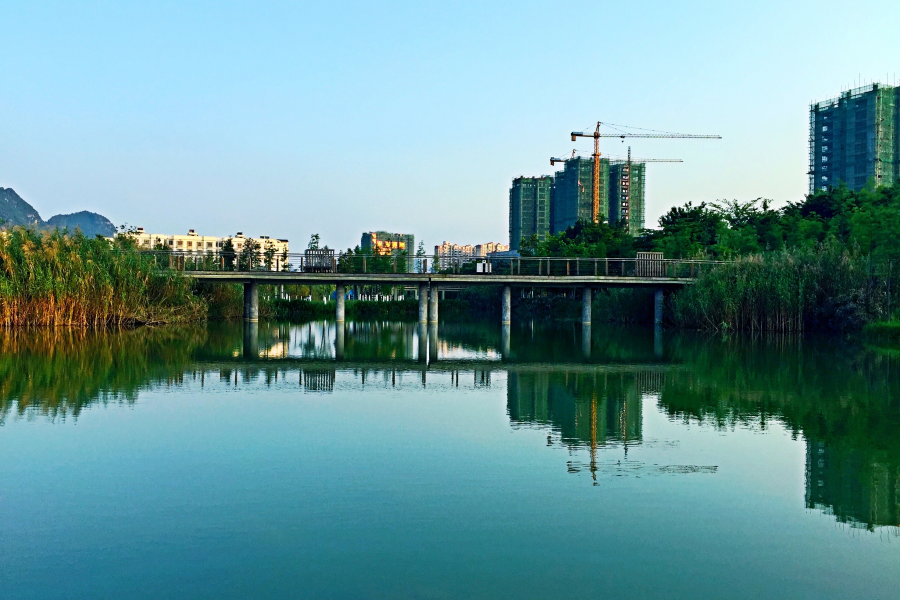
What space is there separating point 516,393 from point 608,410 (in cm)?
302

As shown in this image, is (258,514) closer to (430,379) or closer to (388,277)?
(430,379)

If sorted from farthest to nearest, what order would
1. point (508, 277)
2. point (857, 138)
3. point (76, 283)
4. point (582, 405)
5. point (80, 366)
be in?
point (857, 138), point (508, 277), point (76, 283), point (80, 366), point (582, 405)

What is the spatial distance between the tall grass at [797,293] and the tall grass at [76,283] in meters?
25.6

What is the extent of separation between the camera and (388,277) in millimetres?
43625

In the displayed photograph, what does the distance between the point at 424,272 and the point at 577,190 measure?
256 ft

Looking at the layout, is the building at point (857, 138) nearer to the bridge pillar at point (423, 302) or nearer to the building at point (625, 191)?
the building at point (625, 191)

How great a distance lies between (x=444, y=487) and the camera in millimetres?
8945

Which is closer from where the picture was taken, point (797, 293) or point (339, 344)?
point (339, 344)

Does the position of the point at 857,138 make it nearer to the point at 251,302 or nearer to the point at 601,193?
the point at 601,193

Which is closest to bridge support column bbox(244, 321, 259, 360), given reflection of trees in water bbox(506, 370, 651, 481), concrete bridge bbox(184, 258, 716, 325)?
concrete bridge bbox(184, 258, 716, 325)

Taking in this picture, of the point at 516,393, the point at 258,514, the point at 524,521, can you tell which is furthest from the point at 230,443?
the point at 516,393

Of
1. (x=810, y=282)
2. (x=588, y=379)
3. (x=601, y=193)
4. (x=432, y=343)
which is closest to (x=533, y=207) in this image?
(x=601, y=193)

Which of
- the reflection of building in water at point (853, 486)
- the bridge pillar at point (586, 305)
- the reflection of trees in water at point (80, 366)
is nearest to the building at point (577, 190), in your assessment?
the bridge pillar at point (586, 305)

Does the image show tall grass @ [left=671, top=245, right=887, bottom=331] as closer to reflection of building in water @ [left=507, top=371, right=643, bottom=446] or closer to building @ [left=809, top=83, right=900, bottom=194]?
reflection of building in water @ [left=507, top=371, right=643, bottom=446]
